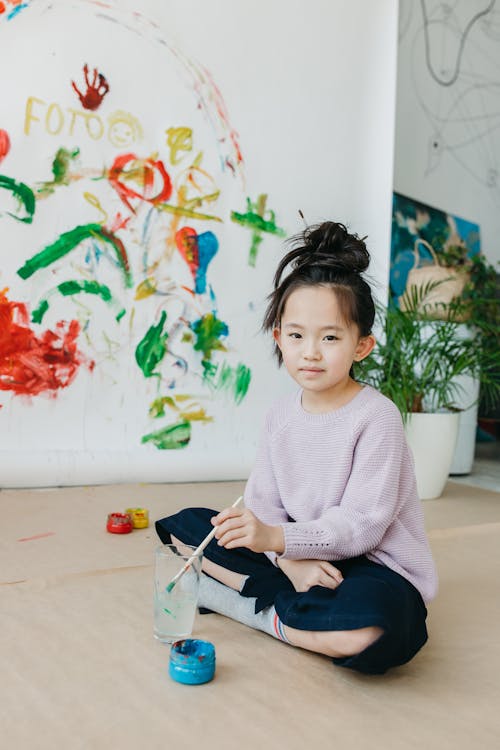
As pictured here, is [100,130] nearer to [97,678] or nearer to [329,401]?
[329,401]

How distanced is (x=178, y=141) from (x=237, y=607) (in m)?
1.57

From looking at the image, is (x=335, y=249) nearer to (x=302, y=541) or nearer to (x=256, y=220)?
(x=302, y=541)

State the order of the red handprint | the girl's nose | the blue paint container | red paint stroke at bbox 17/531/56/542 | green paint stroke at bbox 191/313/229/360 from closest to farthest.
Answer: the blue paint container → the girl's nose → red paint stroke at bbox 17/531/56/542 → the red handprint → green paint stroke at bbox 191/313/229/360

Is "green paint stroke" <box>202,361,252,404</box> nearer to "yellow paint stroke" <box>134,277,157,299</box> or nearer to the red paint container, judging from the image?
"yellow paint stroke" <box>134,277,157,299</box>

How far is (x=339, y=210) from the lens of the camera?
2.69 metres

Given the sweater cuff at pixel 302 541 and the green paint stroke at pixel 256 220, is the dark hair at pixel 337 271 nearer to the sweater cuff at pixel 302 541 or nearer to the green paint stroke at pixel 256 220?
the sweater cuff at pixel 302 541

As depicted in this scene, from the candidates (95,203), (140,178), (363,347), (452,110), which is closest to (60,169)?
(95,203)

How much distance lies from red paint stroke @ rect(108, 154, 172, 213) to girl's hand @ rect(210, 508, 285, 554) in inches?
57.6

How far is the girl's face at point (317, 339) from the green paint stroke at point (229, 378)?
1284 mm

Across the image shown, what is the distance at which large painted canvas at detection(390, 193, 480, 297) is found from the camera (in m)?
3.01

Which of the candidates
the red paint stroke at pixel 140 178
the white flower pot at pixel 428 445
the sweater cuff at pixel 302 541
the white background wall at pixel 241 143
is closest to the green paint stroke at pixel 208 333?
the white background wall at pixel 241 143

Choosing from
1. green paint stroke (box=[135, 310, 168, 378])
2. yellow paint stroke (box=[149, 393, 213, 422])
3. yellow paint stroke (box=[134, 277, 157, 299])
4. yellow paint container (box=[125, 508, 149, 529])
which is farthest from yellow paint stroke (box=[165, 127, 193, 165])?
yellow paint container (box=[125, 508, 149, 529])

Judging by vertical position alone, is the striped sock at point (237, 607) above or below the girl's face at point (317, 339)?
below

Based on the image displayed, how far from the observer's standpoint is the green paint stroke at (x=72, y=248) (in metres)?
2.16
